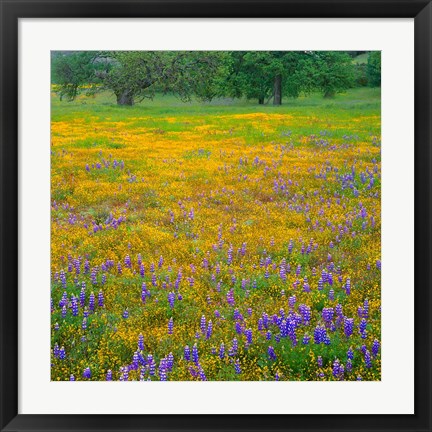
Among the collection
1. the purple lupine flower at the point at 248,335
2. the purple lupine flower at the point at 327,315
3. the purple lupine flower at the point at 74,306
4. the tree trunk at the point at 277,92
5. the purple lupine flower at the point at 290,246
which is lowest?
the purple lupine flower at the point at 248,335

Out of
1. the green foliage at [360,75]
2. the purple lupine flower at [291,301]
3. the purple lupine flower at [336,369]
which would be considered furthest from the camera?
the green foliage at [360,75]

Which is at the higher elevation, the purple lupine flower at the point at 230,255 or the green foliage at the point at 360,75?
the green foliage at the point at 360,75

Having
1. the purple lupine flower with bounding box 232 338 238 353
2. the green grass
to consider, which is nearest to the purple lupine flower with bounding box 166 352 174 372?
the purple lupine flower with bounding box 232 338 238 353

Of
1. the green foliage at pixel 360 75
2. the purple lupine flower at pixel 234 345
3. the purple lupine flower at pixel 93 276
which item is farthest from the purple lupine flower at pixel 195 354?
the green foliage at pixel 360 75

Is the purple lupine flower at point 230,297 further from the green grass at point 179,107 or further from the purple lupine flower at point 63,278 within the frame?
the green grass at point 179,107
